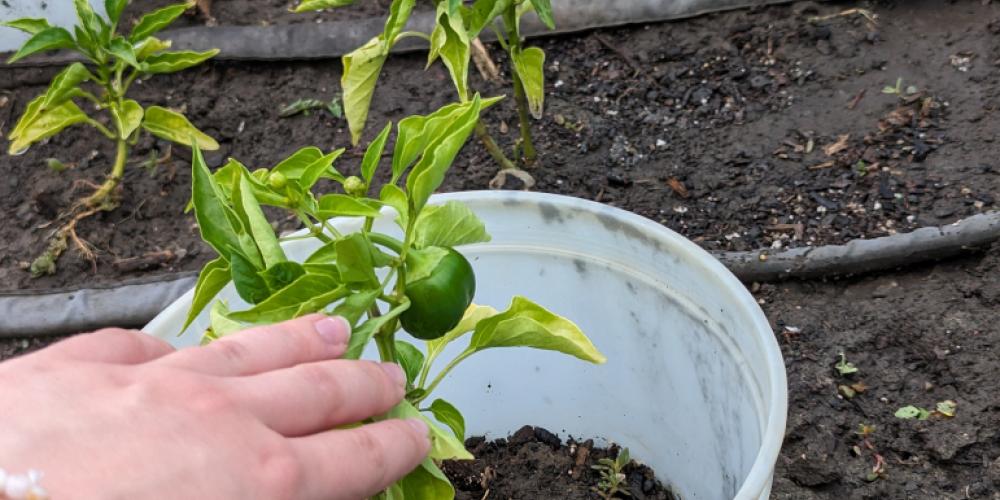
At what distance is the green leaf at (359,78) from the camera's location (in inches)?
63.0

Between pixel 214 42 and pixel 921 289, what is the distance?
1914 millimetres

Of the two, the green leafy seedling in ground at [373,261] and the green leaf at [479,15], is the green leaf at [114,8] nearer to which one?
the green leaf at [479,15]

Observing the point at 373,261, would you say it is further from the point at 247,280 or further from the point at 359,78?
the point at 359,78

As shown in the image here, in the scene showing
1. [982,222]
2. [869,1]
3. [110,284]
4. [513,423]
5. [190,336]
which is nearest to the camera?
[190,336]

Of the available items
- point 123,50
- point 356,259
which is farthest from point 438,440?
point 123,50

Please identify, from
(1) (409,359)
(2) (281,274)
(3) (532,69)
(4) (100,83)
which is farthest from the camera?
(4) (100,83)

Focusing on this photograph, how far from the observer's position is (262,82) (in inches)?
99.2

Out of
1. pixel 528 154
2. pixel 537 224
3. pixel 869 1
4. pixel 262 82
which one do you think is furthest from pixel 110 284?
pixel 869 1

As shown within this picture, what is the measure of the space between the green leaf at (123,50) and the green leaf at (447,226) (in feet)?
4.09

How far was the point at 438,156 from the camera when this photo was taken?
827 millimetres

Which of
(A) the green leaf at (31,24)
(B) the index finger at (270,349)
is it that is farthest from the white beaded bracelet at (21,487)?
(A) the green leaf at (31,24)

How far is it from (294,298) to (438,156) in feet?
0.60

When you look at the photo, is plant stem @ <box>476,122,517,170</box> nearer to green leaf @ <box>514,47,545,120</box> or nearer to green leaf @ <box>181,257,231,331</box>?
green leaf @ <box>514,47,545,120</box>

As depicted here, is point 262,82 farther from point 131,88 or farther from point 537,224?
point 537,224
